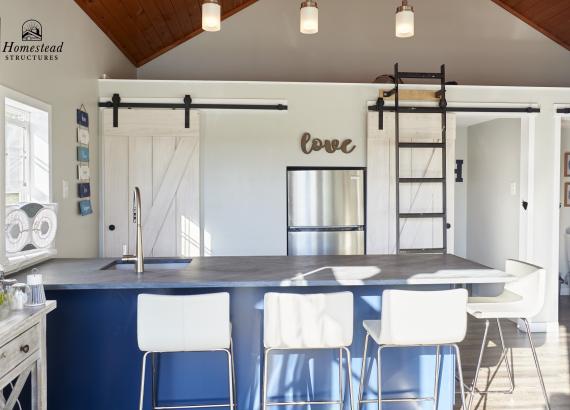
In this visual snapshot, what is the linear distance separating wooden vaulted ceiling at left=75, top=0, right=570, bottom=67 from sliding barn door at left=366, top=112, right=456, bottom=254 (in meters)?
1.87

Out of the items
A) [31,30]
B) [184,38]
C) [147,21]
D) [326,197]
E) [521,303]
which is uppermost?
[184,38]

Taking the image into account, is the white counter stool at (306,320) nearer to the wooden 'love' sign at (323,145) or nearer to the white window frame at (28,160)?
the white window frame at (28,160)

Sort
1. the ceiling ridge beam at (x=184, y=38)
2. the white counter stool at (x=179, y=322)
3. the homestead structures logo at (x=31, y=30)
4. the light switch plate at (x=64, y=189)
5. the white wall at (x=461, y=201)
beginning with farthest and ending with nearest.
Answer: the white wall at (x=461, y=201) < the ceiling ridge beam at (x=184, y=38) < the light switch plate at (x=64, y=189) < the homestead structures logo at (x=31, y=30) < the white counter stool at (x=179, y=322)

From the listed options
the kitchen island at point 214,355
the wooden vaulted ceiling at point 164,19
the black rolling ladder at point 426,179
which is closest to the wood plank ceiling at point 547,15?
the wooden vaulted ceiling at point 164,19

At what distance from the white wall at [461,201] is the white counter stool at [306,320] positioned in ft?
15.9

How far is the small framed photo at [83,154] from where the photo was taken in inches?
155

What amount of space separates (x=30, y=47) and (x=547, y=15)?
520 centimetres

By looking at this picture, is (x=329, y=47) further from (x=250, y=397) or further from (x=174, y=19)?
(x=250, y=397)

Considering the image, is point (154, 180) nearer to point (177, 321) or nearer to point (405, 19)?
point (177, 321)

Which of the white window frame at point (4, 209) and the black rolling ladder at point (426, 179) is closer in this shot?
the white window frame at point (4, 209)

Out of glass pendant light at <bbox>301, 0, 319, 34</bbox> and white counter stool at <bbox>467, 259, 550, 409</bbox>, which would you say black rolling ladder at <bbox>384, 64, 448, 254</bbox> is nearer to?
white counter stool at <bbox>467, 259, 550, 409</bbox>

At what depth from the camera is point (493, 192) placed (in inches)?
236

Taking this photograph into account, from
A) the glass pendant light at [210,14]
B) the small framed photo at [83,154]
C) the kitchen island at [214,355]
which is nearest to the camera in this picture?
the kitchen island at [214,355]

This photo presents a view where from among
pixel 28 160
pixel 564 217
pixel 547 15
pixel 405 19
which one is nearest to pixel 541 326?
pixel 564 217
